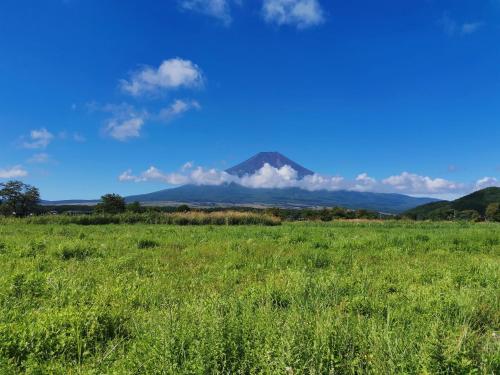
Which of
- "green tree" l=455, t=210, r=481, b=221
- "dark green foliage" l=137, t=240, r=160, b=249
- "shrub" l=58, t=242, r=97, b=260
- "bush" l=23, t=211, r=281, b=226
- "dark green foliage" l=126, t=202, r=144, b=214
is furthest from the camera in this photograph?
"green tree" l=455, t=210, r=481, b=221

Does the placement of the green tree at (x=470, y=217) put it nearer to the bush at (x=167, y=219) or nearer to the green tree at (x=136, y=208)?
the bush at (x=167, y=219)

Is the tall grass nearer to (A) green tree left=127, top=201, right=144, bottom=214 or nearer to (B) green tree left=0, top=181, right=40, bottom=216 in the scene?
(A) green tree left=127, top=201, right=144, bottom=214

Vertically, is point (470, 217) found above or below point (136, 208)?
below

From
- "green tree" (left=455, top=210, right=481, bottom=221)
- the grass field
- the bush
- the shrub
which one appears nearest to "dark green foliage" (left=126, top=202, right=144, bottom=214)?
the bush

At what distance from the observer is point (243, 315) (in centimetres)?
468

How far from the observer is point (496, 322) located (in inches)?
212

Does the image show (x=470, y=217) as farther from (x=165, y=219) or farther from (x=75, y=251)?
(x=75, y=251)

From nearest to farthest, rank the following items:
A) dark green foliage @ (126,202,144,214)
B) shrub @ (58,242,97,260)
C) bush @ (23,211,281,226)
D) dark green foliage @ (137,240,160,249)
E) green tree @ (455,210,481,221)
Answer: shrub @ (58,242,97,260)
dark green foliage @ (137,240,160,249)
bush @ (23,211,281,226)
dark green foliage @ (126,202,144,214)
green tree @ (455,210,481,221)

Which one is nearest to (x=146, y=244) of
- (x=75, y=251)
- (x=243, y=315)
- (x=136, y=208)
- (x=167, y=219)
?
(x=75, y=251)

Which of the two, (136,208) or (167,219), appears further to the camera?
(136,208)

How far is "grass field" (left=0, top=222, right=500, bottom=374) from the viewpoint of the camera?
3.65 metres

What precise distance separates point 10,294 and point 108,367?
4.02 meters

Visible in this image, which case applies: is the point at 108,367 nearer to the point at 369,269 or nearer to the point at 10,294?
the point at 10,294

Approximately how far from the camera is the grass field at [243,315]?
3.65 metres
